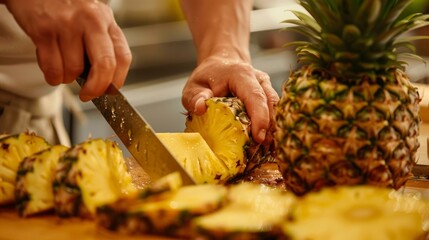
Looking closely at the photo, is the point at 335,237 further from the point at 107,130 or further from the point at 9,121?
the point at 107,130

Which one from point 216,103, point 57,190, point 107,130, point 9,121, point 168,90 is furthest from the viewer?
point 168,90

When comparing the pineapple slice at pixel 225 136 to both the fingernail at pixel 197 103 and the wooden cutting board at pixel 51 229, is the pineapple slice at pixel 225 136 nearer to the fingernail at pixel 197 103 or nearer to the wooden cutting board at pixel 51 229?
the fingernail at pixel 197 103

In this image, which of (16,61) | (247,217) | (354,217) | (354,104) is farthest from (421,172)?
(16,61)

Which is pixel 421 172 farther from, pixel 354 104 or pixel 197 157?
pixel 197 157

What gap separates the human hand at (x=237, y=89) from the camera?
2.21 meters

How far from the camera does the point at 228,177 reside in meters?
2.12

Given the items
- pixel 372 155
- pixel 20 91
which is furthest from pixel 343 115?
pixel 20 91

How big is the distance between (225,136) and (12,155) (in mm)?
723

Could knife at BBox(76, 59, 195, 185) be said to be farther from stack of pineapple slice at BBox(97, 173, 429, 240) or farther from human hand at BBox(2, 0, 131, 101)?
stack of pineapple slice at BBox(97, 173, 429, 240)

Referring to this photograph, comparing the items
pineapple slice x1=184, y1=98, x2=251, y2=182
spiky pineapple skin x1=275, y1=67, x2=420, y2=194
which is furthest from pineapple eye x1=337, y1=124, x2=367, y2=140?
pineapple slice x1=184, y1=98, x2=251, y2=182

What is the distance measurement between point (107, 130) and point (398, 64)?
288cm

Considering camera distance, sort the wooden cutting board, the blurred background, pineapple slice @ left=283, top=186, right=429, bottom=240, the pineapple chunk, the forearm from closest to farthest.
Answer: pineapple slice @ left=283, top=186, right=429, bottom=240
the wooden cutting board
the pineapple chunk
the forearm
the blurred background

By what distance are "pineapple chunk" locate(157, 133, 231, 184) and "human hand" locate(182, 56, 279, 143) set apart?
165 mm

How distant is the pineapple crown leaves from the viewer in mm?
1641
